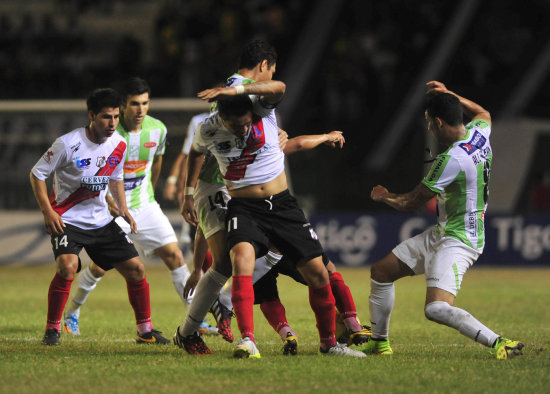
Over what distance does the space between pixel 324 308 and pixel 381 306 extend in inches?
18.3

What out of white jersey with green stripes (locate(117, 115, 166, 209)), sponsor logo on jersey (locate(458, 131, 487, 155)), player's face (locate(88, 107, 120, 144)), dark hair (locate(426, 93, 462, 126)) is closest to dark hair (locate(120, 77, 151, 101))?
white jersey with green stripes (locate(117, 115, 166, 209))

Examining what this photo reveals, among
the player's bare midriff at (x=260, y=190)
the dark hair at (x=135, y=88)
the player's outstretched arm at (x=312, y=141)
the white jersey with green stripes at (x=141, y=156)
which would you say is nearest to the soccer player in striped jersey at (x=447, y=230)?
the player's outstretched arm at (x=312, y=141)

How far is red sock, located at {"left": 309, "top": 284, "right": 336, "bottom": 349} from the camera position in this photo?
6.59 metres

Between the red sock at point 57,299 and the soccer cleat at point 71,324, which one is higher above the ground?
the red sock at point 57,299

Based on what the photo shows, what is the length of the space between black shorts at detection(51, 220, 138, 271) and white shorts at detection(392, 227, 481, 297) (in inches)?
87.5

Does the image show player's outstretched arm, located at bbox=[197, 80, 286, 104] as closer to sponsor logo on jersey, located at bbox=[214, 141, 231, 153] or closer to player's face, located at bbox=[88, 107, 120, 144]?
sponsor logo on jersey, located at bbox=[214, 141, 231, 153]

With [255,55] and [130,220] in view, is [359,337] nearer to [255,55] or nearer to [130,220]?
[255,55]

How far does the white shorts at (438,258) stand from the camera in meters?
6.55

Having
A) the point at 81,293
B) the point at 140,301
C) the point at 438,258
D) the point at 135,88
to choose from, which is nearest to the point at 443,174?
the point at 438,258

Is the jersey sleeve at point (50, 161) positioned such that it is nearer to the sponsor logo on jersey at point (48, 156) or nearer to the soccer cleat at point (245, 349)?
the sponsor logo on jersey at point (48, 156)

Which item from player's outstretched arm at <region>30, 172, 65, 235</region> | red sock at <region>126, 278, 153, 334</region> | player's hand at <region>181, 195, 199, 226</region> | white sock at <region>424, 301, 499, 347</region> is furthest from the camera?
red sock at <region>126, 278, 153, 334</region>

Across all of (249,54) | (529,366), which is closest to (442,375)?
(529,366)

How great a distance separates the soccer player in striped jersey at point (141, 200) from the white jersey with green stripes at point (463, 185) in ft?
9.24

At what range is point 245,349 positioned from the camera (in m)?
6.21
